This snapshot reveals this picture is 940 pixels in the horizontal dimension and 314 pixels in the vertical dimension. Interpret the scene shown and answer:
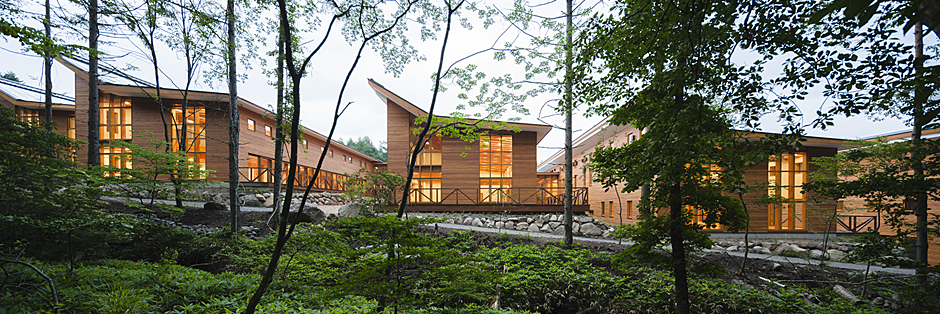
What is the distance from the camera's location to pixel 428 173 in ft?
50.8

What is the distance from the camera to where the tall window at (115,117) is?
46.2 ft

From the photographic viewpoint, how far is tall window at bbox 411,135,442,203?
15.0 metres

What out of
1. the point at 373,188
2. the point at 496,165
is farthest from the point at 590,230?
the point at 373,188

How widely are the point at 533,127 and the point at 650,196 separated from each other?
1092cm

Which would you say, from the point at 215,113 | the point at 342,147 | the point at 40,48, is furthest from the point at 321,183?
the point at 40,48

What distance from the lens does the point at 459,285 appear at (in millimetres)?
3029

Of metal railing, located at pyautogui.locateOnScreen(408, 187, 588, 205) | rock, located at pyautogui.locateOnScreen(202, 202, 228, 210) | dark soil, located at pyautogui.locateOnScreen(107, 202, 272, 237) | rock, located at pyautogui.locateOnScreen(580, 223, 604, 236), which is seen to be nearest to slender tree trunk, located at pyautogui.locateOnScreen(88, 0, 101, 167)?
dark soil, located at pyautogui.locateOnScreen(107, 202, 272, 237)

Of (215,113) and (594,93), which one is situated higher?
(215,113)

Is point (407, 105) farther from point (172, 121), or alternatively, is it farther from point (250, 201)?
point (172, 121)

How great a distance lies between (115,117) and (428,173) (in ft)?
46.6

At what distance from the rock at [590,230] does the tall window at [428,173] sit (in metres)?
6.63

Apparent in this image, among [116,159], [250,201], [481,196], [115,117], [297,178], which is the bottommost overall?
[481,196]

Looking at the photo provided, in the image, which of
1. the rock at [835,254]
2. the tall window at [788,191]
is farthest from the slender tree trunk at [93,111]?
the tall window at [788,191]

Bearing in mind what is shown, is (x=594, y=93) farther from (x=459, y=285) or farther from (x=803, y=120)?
(x=459, y=285)
